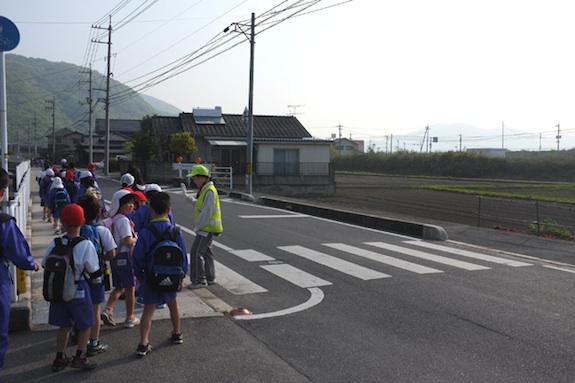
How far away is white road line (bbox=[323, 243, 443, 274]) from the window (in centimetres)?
2693

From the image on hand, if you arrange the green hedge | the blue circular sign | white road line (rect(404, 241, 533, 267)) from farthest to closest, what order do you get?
the green hedge, white road line (rect(404, 241, 533, 267)), the blue circular sign

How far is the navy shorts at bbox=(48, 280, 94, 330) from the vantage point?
4480 mm

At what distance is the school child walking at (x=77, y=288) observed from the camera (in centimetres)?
444

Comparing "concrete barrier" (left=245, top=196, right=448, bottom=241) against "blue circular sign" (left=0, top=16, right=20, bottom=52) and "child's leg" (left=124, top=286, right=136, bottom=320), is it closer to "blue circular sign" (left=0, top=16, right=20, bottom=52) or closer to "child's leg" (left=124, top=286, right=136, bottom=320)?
"child's leg" (left=124, top=286, right=136, bottom=320)

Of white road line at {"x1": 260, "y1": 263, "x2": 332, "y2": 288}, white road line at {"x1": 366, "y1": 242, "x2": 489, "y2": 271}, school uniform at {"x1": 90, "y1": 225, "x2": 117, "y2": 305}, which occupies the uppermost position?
school uniform at {"x1": 90, "y1": 225, "x2": 117, "y2": 305}

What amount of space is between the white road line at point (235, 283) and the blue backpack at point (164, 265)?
2678mm

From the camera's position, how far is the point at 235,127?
42688 mm

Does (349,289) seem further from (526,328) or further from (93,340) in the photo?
(93,340)

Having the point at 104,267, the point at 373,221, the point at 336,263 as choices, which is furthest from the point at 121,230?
the point at 373,221

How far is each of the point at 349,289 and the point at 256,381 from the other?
347 cm

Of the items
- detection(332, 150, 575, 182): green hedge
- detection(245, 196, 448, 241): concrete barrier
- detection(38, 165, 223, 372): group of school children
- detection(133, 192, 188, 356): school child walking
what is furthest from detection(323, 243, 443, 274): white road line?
detection(332, 150, 575, 182): green hedge

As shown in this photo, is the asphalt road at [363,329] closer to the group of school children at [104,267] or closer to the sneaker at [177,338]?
the sneaker at [177,338]

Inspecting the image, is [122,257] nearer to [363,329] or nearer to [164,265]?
[164,265]

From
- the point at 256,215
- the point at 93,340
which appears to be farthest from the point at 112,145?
the point at 93,340
